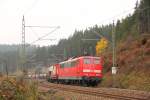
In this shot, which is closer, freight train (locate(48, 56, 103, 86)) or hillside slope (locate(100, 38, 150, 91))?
freight train (locate(48, 56, 103, 86))

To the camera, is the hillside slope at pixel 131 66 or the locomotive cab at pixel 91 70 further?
the hillside slope at pixel 131 66

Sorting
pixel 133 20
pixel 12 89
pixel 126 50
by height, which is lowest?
pixel 12 89

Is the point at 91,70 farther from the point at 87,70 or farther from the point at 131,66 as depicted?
the point at 131,66

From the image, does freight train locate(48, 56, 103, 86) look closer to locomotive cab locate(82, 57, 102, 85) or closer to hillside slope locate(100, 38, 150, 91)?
locomotive cab locate(82, 57, 102, 85)

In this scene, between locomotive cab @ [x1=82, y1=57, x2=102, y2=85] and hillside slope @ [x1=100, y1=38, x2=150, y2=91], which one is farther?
hillside slope @ [x1=100, y1=38, x2=150, y2=91]

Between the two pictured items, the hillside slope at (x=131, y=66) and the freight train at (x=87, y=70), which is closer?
the freight train at (x=87, y=70)

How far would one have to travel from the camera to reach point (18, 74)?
14250 millimetres

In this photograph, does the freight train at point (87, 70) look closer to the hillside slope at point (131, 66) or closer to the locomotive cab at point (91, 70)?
the locomotive cab at point (91, 70)

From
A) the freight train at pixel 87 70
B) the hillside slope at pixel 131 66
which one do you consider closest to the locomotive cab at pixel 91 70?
the freight train at pixel 87 70

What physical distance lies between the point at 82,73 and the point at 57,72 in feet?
53.8

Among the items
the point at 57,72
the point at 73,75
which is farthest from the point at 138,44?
the point at 73,75

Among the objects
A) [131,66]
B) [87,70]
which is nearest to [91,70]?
[87,70]

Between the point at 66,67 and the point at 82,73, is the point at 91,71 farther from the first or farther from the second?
the point at 66,67

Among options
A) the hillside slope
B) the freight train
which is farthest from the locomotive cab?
the hillside slope
